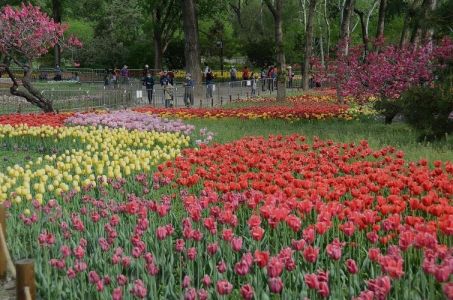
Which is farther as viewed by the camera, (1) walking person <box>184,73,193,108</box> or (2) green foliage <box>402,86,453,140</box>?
(1) walking person <box>184,73,193,108</box>

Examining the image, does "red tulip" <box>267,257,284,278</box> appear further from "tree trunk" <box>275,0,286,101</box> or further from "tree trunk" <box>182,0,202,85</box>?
"tree trunk" <box>182,0,202,85</box>

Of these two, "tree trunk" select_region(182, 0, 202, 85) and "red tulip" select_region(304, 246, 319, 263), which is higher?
"tree trunk" select_region(182, 0, 202, 85)

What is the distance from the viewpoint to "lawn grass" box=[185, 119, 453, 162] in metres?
11.6

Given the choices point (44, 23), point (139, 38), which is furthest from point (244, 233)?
point (139, 38)

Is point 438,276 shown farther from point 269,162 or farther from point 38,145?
point 38,145

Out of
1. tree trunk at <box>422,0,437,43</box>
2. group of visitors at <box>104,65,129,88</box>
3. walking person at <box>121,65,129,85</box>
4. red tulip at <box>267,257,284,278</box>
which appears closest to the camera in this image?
red tulip at <box>267,257,284,278</box>

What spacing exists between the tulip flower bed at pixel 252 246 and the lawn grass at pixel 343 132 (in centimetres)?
376

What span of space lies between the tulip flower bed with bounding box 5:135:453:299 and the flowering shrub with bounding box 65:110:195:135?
22.6 feet

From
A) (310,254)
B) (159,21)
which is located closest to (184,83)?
(159,21)

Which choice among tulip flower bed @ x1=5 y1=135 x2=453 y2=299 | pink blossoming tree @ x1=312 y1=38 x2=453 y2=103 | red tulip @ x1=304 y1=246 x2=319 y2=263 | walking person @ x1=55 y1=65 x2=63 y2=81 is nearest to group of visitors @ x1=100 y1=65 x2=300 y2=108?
walking person @ x1=55 y1=65 x2=63 y2=81

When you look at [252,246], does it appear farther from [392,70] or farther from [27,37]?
[27,37]

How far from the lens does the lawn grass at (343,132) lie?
1162 centimetres

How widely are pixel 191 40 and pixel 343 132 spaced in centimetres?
1738

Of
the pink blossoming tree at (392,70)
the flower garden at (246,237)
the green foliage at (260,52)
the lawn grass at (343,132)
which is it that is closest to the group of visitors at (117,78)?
the green foliage at (260,52)
